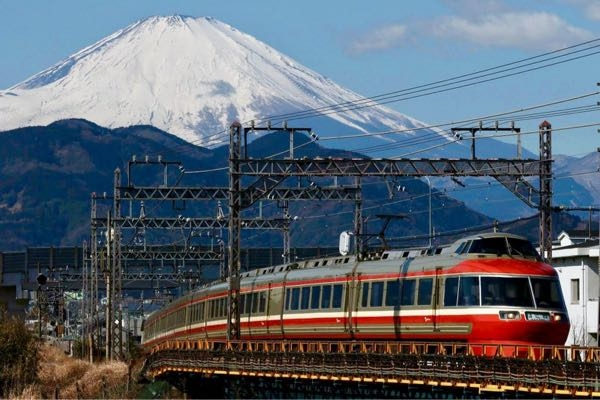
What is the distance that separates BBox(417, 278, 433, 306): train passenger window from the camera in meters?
52.1

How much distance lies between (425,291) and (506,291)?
345cm

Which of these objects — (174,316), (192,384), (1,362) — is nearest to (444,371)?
(192,384)

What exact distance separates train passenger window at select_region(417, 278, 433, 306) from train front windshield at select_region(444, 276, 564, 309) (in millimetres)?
1552

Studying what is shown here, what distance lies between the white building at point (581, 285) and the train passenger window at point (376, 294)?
26597 mm

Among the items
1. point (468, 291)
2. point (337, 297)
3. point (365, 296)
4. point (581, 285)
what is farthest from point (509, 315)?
point (581, 285)

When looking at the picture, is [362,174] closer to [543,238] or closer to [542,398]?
[543,238]

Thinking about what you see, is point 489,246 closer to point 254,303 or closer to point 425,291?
point 425,291

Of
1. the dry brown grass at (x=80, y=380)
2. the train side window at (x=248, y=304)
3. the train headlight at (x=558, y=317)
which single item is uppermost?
the train side window at (x=248, y=304)

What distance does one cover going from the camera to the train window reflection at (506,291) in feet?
163

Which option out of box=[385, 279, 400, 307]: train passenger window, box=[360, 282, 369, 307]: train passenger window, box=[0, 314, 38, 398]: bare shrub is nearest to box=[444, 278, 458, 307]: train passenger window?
box=[385, 279, 400, 307]: train passenger window

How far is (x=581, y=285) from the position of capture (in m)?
84.0

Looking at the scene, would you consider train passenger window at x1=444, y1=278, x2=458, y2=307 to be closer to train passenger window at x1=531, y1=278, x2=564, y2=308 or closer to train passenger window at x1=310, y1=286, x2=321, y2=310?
train passenger window at x1=531, y1=278, x2=564, y2=308

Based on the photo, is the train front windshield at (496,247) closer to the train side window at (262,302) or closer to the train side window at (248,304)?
the train side window at (262,302)

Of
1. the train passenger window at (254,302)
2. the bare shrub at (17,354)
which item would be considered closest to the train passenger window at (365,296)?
the train passenger window at (254,302)
